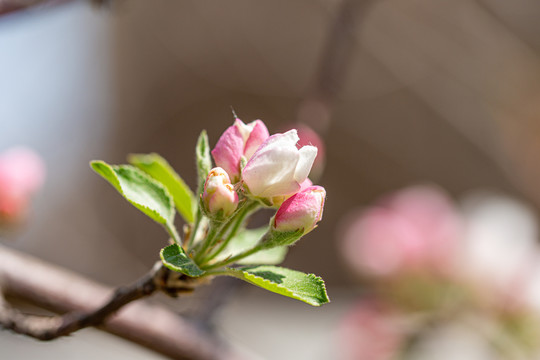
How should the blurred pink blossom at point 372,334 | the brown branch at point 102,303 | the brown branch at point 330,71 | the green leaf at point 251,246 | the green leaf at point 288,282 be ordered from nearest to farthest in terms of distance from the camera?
1. the green leaf at point 288,282
2. the green leaf at point 251,246
3. the brown branch at point 102,303
4. the brown branch at point 330,71
5. the blurred pink blossom at point 372,334

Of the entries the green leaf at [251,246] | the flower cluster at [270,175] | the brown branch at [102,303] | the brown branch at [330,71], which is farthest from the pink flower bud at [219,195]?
the brown branch at [330,71]

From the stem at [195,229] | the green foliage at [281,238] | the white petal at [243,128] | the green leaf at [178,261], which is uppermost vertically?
the white petal at [243,128]

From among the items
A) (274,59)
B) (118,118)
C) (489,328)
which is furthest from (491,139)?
(118,118)

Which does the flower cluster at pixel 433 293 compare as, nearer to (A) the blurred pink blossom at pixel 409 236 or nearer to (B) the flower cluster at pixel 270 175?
(A) the blurred pink blossom at pixel 409 236

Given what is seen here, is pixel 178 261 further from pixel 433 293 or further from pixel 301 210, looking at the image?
pixel 433 293

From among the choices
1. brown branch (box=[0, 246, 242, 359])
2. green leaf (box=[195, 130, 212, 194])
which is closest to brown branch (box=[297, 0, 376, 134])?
brown branch (box=[0, 246, 242, 359])

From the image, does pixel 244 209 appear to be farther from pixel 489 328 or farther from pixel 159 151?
pixel 159 151

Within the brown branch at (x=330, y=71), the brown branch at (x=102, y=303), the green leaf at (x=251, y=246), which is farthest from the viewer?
the brown branch at (x=330, y=71)
